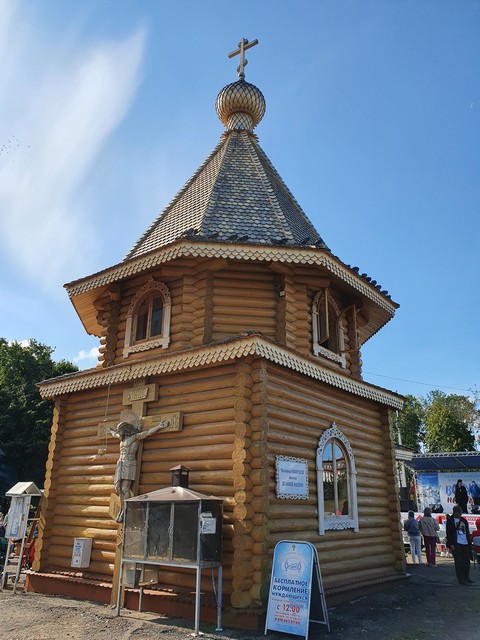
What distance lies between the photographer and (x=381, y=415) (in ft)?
39.9

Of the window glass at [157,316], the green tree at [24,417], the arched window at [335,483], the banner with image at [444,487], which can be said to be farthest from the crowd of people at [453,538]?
the green tree at [24,417]

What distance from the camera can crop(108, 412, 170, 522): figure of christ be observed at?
350 inches

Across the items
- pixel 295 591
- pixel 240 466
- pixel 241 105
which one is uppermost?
pixel 241 105

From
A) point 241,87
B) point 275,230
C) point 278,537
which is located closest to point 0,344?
point 241,87

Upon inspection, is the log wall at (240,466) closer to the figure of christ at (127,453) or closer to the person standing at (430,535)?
the figure of christ at (127,453)

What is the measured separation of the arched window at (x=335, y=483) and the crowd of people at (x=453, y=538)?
2714mm

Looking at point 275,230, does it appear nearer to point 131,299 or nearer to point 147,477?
point 131,299

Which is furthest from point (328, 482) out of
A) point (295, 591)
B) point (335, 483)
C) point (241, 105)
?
point (241, 105)

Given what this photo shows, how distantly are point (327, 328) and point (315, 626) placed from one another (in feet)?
17.7

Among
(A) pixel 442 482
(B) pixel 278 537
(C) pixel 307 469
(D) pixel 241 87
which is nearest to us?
(B) pixel 278 537

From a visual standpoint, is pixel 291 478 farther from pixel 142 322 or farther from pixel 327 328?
pixel 142 322

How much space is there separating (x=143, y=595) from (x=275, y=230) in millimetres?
7486

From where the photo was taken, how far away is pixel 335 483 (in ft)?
31.7

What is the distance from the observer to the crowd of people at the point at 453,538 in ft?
35.9
